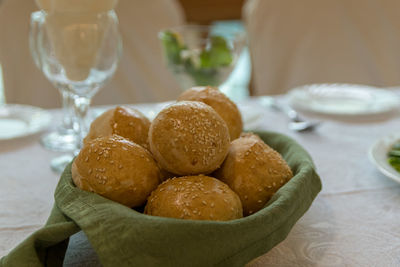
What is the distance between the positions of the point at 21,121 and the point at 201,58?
1.61 feet

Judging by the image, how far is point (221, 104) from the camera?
695mm

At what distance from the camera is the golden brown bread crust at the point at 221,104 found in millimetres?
689

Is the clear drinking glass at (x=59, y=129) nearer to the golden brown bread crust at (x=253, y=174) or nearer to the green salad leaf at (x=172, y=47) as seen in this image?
the green salad leaf at (x=172, y=47)

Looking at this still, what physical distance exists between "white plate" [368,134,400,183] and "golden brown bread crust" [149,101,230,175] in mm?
342

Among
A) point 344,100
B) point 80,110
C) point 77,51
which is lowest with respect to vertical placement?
point 344,100

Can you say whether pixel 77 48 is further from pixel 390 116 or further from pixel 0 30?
pixel 0 30

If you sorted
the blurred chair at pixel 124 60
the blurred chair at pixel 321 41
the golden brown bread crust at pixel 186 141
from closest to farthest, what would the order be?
the golden brown bread crust at pixel 186 141 → the blurred chair at pixel 124 60 → the blurred chair at pixel 321 41

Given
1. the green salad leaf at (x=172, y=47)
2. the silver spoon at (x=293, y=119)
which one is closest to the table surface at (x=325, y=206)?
the silver spoon at (x=293, y=119)

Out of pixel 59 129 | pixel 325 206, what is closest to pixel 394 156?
pixel 325 206

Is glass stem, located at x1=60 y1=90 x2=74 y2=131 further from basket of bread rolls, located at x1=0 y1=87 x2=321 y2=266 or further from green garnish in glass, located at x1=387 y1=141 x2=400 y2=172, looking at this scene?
green garnish in glass, located at x1=387 y1=141 x2=400 y2=172

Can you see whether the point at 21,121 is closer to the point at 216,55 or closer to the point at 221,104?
the point at 216,55

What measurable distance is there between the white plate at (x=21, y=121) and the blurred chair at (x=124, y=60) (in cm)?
50

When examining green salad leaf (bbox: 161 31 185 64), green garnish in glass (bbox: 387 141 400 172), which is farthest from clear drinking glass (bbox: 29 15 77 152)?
green garnish in glass (bbox: 387 141 400 172)

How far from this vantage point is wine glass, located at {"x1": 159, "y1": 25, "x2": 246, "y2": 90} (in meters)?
1.17
